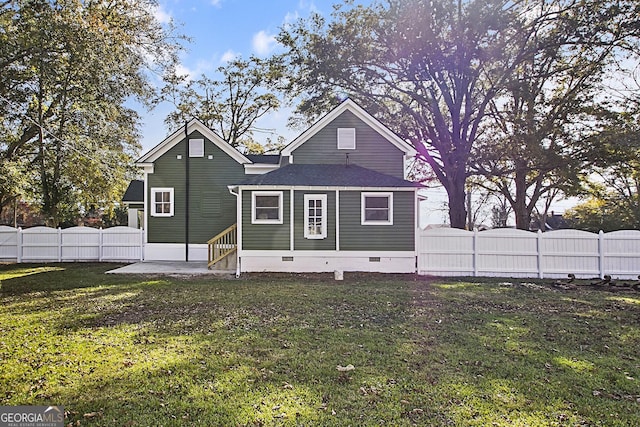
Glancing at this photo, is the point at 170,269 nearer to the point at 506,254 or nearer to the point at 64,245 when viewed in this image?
the point at 64,245

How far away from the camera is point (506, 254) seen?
13.2 meters

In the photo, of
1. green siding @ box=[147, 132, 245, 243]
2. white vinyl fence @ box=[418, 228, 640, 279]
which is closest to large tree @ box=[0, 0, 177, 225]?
green siding @ box=[147, 132, 245, 243]

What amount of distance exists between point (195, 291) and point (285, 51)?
17.4m

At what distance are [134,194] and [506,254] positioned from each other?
69.2ft

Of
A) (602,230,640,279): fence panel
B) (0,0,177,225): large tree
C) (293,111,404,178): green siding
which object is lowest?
(602,230,640,279): fence panel

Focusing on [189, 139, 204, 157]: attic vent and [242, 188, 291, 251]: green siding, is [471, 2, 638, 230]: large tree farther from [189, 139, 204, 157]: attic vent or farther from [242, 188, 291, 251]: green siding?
[189, 139, 204, 157]: attic vent

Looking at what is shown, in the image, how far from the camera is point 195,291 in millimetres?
10125

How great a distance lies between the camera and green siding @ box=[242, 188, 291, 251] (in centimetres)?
1374

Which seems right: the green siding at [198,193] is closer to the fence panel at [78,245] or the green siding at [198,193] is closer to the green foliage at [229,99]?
the fence panel at [78,245]

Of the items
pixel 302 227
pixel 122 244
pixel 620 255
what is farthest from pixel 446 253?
pixel 122 244

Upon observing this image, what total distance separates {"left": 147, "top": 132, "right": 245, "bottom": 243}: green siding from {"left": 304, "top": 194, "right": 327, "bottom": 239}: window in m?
4.68

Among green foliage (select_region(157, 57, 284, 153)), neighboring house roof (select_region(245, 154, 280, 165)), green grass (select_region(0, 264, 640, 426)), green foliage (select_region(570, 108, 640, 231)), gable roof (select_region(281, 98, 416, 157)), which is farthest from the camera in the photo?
green foliage (select_region(157, 57, 284, 153))

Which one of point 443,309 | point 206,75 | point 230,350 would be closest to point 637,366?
point 443,309

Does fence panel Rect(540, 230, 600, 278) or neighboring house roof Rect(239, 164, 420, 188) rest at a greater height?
neighboring house roof Rect(239, 164, 420, 188)
